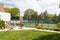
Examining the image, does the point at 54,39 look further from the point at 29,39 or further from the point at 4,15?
the point at 4,15

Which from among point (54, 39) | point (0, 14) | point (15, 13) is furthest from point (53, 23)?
point (15, 13)

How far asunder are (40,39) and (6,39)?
2654 millimetres

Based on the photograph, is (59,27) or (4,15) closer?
(59,27)

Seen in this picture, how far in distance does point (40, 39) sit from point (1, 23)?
16.1 m

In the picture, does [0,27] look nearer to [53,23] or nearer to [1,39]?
[53,23]

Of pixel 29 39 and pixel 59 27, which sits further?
pixel 59 27

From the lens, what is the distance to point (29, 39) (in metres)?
13.0

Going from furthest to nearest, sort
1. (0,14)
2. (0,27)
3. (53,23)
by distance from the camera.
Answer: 1. (0,14)
2. (53,23)
3. (0,27)

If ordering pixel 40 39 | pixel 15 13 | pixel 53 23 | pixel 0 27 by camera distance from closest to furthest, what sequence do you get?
pixel 40 39, pixel 0 27, pixel 53 23, pixel 15 13

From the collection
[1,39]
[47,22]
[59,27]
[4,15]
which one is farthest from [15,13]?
[1,39]

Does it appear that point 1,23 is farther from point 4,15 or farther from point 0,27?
point 4,15

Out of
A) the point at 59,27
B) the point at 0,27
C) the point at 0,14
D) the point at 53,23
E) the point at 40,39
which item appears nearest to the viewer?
the point at 40,39

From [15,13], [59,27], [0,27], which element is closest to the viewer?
[59,27]

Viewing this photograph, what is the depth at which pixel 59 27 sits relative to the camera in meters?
24.9
